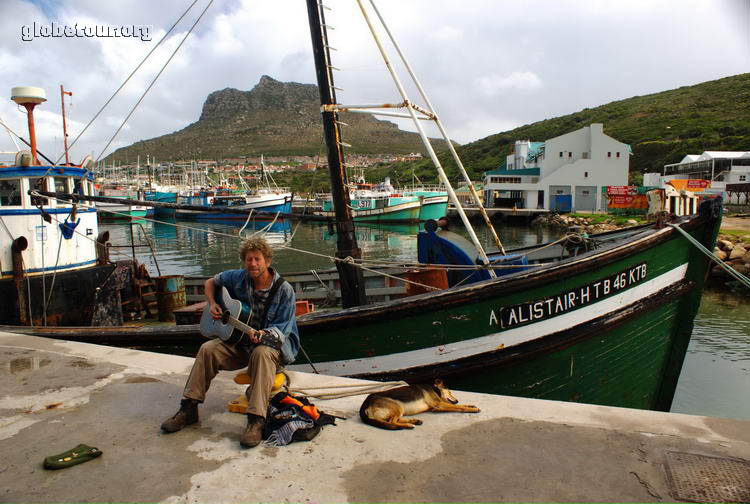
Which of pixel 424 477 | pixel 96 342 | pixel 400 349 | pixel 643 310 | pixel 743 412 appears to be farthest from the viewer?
pixel 743 412

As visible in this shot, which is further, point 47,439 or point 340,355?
point 340,355

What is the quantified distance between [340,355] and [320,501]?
2824 millimetres

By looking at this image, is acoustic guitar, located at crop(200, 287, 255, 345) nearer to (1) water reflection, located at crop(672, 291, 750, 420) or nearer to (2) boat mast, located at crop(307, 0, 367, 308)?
(2) boat mast, located at crop(307, 0, 367, 308)

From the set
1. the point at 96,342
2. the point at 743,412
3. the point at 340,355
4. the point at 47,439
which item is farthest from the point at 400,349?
the point at 743,412

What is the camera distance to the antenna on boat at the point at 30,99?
869cm

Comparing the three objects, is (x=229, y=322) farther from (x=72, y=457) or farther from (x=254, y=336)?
(x=72, y=457)

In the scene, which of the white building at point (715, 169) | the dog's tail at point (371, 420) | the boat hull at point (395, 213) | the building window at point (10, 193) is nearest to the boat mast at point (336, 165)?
the dog's tail at point (371, 420)

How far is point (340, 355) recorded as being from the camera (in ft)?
17.4

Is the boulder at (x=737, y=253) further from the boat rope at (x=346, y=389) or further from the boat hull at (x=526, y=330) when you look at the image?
the boat rope at (x=346, y=389)

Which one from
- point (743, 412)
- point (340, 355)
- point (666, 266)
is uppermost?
point (666, 266)

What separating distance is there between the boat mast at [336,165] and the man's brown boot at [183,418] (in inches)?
111

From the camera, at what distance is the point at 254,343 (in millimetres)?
3396

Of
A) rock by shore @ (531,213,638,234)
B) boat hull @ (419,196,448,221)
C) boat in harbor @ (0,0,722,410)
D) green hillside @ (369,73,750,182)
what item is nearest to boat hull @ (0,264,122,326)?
boat in harbor @ (0,0,722,410)

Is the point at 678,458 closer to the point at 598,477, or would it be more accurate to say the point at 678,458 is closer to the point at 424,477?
the point at 598,477
